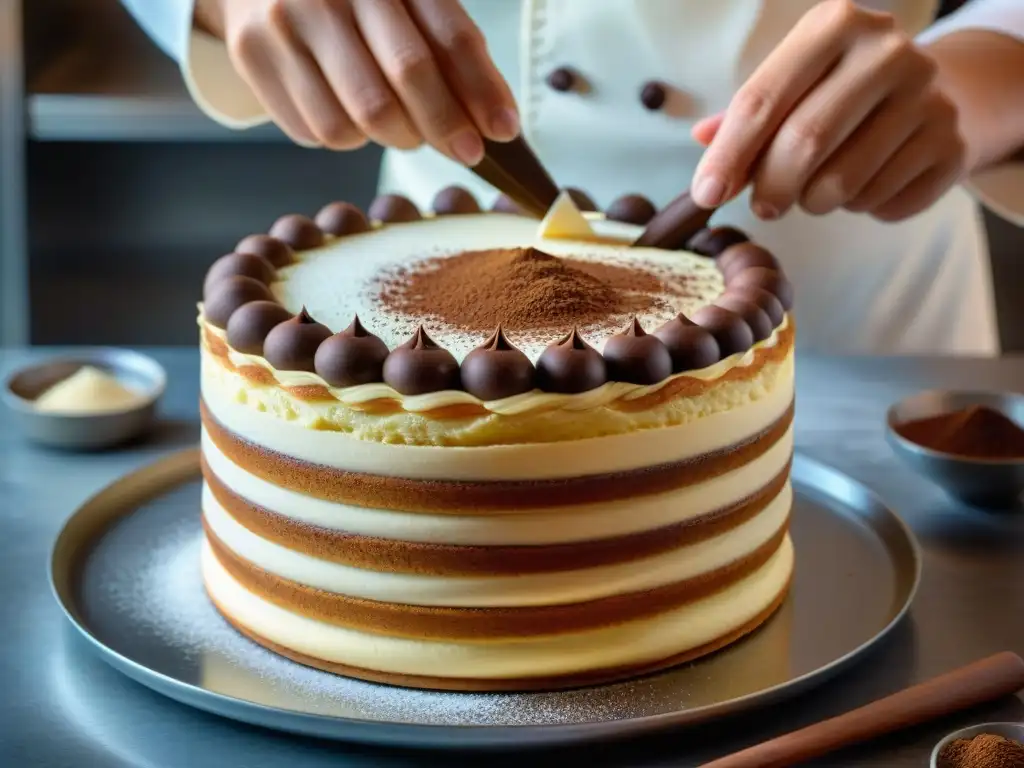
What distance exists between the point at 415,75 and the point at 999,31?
117 centimetres

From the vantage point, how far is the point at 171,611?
1646mm

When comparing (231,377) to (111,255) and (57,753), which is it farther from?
(111,255)

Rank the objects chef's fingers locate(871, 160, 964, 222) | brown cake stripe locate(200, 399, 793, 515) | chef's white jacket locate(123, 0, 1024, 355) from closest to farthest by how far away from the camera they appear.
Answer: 1. brown cake stripe locate(200, 399, 793, 515)
2. chef's fingers locate(871, 160, 964, 222)
3. chef's white jacket locate(123, 0, 1024, 355)

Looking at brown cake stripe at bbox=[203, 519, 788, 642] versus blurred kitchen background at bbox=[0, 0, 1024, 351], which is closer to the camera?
brown cake stripe at bbox=[203, 519, 788, 642]

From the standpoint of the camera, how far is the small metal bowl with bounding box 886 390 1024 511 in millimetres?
1913

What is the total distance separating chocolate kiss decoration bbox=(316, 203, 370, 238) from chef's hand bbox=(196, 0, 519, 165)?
23 cm

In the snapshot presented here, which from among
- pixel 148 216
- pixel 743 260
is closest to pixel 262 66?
pixel 743 260

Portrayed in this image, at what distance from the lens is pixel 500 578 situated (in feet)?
4.69

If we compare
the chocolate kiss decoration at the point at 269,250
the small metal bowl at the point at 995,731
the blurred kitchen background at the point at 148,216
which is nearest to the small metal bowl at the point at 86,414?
the chocolate kiss decoration at the point at 269,250

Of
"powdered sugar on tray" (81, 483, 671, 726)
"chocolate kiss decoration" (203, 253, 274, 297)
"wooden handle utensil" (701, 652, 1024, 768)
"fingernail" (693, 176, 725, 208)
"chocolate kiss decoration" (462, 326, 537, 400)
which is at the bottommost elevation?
"powdered sugar on tray" (81, 483, 671, 726)

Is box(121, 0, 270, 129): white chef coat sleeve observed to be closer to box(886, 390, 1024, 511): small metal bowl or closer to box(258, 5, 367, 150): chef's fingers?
box(258, 5, 367, 150): chef's fingers

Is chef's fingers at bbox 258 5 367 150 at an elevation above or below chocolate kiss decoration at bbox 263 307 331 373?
above

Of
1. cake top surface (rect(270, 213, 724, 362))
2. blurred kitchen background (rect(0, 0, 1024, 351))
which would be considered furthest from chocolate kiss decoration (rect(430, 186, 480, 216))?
blurred kitchen background (rect(0, 0, 1024, 351))

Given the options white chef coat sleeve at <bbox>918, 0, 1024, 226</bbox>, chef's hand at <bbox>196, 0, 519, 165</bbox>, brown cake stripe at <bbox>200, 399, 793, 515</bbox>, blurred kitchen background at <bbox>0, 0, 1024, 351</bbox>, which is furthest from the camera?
blurred kitchen background at <bbox>0, 0, 1024, 351</bbox>
